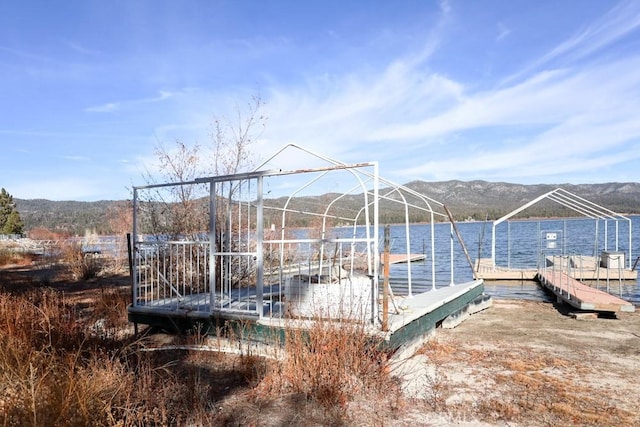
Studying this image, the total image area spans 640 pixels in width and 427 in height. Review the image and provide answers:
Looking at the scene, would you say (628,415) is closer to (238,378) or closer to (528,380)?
(528,380)

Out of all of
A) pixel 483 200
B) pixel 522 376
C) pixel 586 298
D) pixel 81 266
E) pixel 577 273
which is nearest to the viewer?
pixel 522 376

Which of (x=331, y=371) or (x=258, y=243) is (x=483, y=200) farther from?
(x=331, y=371)

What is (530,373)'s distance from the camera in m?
5.79

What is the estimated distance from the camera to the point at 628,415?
14.4ft

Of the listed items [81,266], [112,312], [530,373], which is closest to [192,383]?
[530,373]

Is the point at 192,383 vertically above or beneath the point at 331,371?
beneath

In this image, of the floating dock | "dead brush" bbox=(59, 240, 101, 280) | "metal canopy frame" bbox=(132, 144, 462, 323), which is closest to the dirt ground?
"metal canopy frame" bbox=(132, 144, 462, 323)

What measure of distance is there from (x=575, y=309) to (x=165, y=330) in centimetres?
906

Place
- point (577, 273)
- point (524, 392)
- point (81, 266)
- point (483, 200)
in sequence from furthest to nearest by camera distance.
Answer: point (483, 200) → point (577, 273) → point (81, 266) → point (524, 392)

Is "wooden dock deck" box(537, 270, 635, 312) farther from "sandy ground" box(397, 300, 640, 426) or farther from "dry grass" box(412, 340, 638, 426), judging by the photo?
"dry grass" box(412, 340, 638, 426)

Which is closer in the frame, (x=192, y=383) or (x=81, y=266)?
(x=192, y=383)

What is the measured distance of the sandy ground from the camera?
440cm

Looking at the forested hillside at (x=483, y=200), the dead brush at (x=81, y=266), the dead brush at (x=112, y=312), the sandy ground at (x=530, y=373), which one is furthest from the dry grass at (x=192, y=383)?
the forested hillside at (x=483, y=200)

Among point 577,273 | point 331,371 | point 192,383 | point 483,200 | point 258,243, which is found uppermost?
point 483,200
